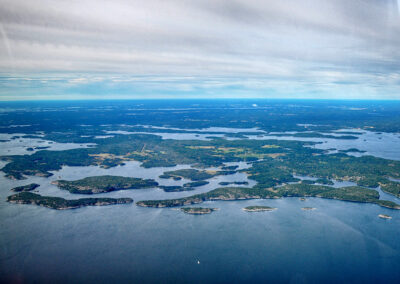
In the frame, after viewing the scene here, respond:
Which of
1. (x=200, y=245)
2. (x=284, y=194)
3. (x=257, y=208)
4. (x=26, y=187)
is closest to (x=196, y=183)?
(x=257, y=208)

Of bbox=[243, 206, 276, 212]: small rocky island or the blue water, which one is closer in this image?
the blue water

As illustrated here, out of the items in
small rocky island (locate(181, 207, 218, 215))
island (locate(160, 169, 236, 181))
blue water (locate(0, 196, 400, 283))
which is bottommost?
blue water (locate(0, 196, 400, 283))

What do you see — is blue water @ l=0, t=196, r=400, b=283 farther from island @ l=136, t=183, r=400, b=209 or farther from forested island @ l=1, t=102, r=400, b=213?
forested island @ l=1, t=102, r=400, b=213

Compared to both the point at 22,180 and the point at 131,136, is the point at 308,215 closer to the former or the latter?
the point at 22,180

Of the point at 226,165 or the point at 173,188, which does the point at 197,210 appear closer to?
the point at 173,188

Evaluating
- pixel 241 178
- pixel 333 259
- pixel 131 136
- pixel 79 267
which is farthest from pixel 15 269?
pixel 131 136

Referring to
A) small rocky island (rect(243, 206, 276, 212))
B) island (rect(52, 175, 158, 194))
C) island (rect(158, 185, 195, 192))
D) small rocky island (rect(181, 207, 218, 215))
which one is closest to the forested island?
island (rect(52, 175, 158, 194))

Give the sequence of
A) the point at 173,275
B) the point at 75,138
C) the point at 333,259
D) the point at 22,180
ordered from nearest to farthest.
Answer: the point at 173,275 < the point at 333,259 < the point at 22,180 < the point at 75,138

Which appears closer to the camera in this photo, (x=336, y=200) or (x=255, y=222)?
(x=255, y=222)
